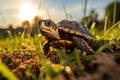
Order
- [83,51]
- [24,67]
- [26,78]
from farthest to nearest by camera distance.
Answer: [83,51]
[24,67]
[26,78]

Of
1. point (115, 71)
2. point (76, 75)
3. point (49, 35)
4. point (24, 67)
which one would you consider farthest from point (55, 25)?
point (115, 71)

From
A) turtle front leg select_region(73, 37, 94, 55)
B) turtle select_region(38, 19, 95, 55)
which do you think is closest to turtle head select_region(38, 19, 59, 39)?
turtle select_region(38, 19, 95, 55)

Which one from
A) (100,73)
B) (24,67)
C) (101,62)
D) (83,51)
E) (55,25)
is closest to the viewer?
(100,73)

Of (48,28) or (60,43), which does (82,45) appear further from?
(48,28)

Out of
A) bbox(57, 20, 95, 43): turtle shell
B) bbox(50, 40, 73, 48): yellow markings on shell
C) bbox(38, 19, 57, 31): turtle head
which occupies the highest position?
bbox(38, 19, 57, 31): turtle head

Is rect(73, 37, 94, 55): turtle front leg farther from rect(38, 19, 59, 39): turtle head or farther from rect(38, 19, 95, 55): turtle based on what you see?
rect(38, 19, 59, 39): turtle head

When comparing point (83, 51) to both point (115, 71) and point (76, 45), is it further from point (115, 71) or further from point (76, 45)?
point (115, 71)

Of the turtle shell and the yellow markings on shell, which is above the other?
the turtle shell

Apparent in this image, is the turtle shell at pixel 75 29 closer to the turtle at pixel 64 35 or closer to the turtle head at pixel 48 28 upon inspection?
the turtle at pixel 64 35

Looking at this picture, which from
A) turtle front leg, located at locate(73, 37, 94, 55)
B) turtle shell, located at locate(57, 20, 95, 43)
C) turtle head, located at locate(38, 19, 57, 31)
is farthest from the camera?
turtle shell, located at locate(57, 20, 95, 43)
